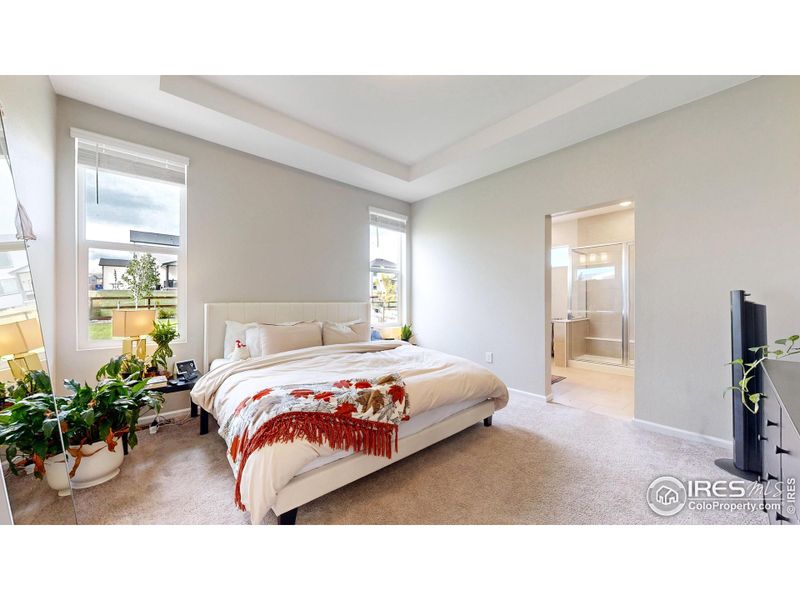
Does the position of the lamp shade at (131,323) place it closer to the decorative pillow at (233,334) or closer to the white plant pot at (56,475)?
the decorative pillow at (233,334)

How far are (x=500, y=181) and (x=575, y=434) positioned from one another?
112 inches

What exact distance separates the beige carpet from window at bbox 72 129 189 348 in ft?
3.78

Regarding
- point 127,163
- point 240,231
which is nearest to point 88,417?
point 240,231

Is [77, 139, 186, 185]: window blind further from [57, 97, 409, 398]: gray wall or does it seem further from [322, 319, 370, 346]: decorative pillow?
[322, 319, 370, 346]: decorative pillow

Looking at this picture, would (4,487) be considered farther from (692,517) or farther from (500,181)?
(500,181)

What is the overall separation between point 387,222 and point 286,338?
251 centimetres

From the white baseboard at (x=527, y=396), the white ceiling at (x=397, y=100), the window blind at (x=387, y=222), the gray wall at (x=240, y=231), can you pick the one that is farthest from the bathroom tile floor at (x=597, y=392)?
the window blind at (x=387, y=222)

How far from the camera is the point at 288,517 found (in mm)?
1401

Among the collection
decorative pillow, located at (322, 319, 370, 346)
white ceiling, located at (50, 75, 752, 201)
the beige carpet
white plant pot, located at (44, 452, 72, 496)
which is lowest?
the beige carpet

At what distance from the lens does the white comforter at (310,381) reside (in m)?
1.31

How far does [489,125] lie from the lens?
Result: 9.57 ft

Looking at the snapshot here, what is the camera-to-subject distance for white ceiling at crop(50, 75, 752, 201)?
2217 millimetres

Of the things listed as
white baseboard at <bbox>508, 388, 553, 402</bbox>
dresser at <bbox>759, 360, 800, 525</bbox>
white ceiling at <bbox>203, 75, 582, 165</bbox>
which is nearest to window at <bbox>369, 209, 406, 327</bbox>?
white ceiling at <bbox>203, 75, 582, 165</bbox>
